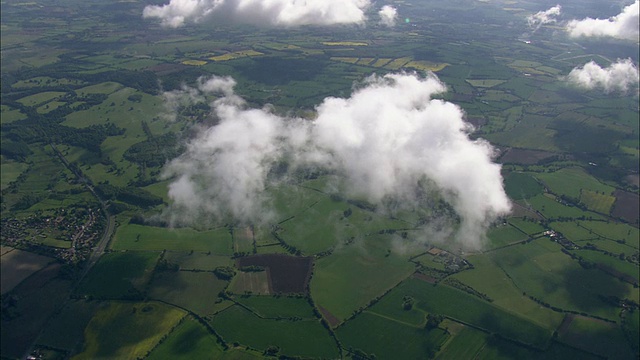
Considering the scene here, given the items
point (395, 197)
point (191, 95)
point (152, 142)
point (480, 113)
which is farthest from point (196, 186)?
point (480, 113)

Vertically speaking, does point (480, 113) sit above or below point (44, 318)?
above

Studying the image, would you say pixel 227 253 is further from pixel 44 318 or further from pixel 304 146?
pixel 304 146

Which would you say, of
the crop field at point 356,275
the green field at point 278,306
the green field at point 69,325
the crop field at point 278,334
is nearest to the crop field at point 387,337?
the crop field at point 356,275

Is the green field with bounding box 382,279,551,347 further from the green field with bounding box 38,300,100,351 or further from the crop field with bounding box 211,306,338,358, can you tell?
the green field with bounding box 38,300,100,351

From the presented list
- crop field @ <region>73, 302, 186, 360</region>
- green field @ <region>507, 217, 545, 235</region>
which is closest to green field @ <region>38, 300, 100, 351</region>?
crop field @ <region>73, 302, 186, 360</region>

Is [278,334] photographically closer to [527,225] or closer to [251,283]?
[251,283]

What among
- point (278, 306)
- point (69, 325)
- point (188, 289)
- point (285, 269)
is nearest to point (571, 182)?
point (285, 269)

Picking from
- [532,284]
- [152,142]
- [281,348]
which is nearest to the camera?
[281,348]
